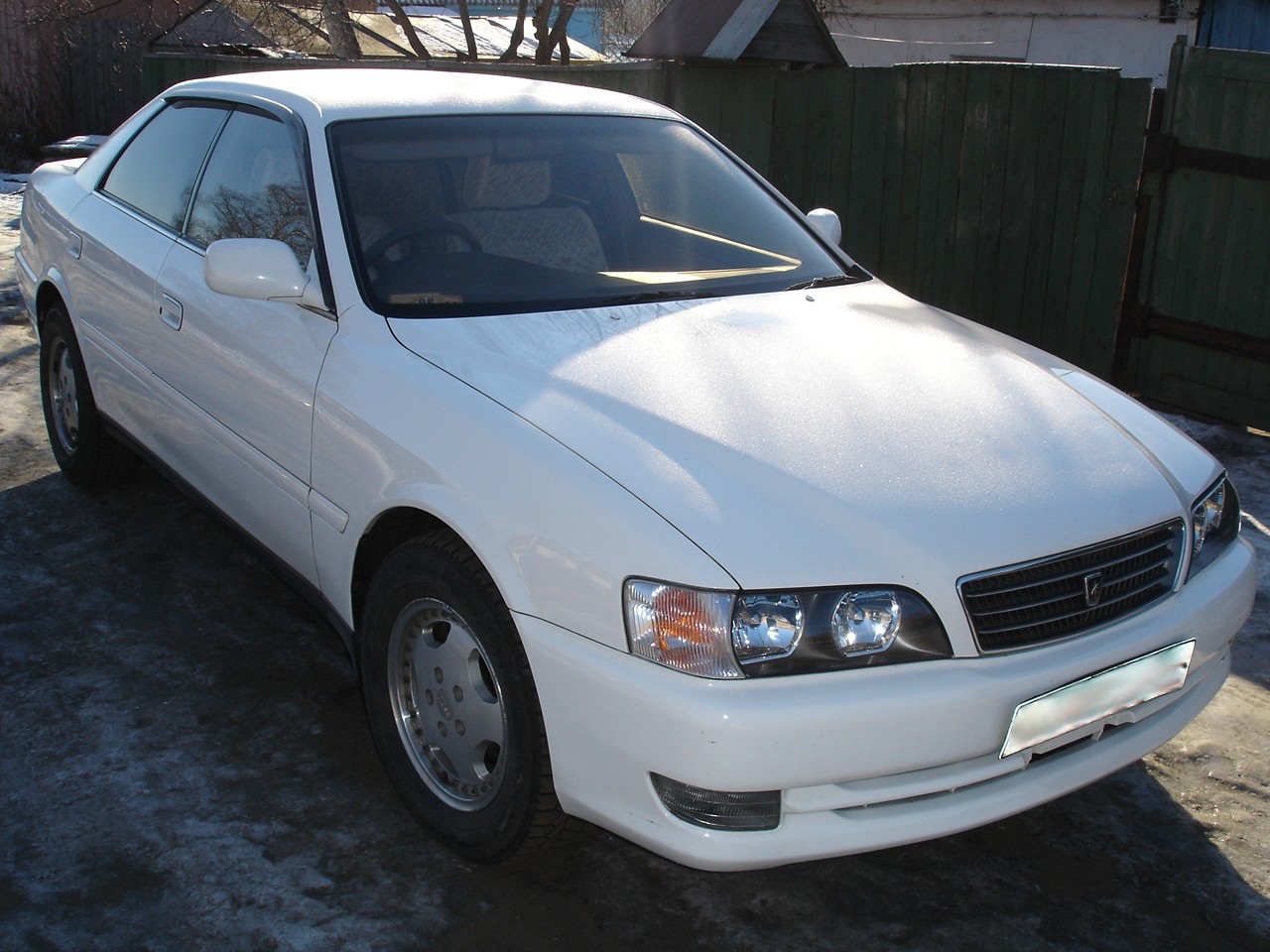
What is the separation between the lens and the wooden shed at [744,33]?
792 centimetres

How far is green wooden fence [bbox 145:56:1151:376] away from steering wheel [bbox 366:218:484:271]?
443 centimetres

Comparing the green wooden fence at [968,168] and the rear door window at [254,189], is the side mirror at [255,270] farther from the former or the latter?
the green wooden fence at [968,168]

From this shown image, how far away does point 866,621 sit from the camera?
2396mm

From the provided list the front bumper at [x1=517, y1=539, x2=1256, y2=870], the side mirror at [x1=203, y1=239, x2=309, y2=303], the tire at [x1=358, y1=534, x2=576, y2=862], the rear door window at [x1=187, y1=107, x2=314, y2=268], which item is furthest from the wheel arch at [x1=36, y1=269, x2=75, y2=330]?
the front bumper at [x1=517, y1=539, x2=1256, y2=870]

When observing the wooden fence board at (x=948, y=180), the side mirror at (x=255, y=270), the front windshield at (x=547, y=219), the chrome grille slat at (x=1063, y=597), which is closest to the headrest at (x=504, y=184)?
the front windshield at (x=547, y=219)

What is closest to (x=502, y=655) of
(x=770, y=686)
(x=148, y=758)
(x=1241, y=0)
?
(x=770, y=686)

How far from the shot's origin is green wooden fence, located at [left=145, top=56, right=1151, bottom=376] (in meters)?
6.73

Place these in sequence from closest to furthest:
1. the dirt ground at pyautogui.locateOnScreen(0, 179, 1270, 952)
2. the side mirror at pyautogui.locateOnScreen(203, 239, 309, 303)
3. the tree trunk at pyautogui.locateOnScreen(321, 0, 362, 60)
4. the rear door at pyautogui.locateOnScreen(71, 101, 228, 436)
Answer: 1. the dirt ground at pyautogui.locateOnScreen(0, 179, 1270, 952)
2. the side mirror at pyautogui.locateOnScreen(203, 239, 309, 303)
3. the rear door at pyautogui.locateOnScreen(71, 101, 228, 436)
4. the tree trunk at pyautogui.locateOnScreen(321, 0, 362, 60)

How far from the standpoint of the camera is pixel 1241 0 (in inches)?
484

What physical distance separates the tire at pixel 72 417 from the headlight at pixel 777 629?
3.24m

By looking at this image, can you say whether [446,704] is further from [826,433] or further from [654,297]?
[654,297]

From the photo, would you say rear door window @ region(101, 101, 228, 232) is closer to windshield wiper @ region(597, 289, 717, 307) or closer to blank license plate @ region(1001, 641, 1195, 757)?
windshield wiper @ region(597, 289, 717, 307)

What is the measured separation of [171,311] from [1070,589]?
2.74 metres

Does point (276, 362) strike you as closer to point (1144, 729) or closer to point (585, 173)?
point (585, 173)
